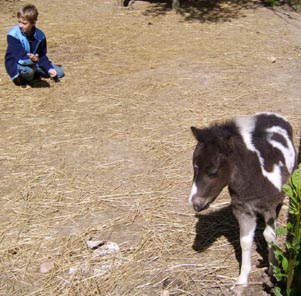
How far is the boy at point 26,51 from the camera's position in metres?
6.76

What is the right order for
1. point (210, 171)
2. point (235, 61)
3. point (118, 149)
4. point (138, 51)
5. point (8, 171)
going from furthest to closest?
point (138, 51), point (235, 61), point (118, 149), point (8, 171), point (210, 171)

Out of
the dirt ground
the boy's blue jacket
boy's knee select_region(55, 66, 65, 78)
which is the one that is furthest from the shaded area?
the boy's blue jacket

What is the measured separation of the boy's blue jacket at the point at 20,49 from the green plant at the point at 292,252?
4800 millimetres

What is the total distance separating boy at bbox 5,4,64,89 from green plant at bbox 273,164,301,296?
4648 millimetres

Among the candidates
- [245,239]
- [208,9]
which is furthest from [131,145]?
[208,9]

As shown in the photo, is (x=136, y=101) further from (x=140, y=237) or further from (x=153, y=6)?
(x=153, y=6)

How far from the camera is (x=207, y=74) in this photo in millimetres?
7164

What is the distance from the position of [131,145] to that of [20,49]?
252 centimetres

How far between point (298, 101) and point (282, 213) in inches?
96.5

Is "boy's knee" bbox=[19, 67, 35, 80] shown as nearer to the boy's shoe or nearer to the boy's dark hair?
the boy's shoe

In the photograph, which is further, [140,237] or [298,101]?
[298,101]

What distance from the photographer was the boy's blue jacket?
682cm

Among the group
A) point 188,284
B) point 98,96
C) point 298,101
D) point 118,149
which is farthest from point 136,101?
point 188,284

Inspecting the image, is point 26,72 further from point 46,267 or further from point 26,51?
point 46,267
